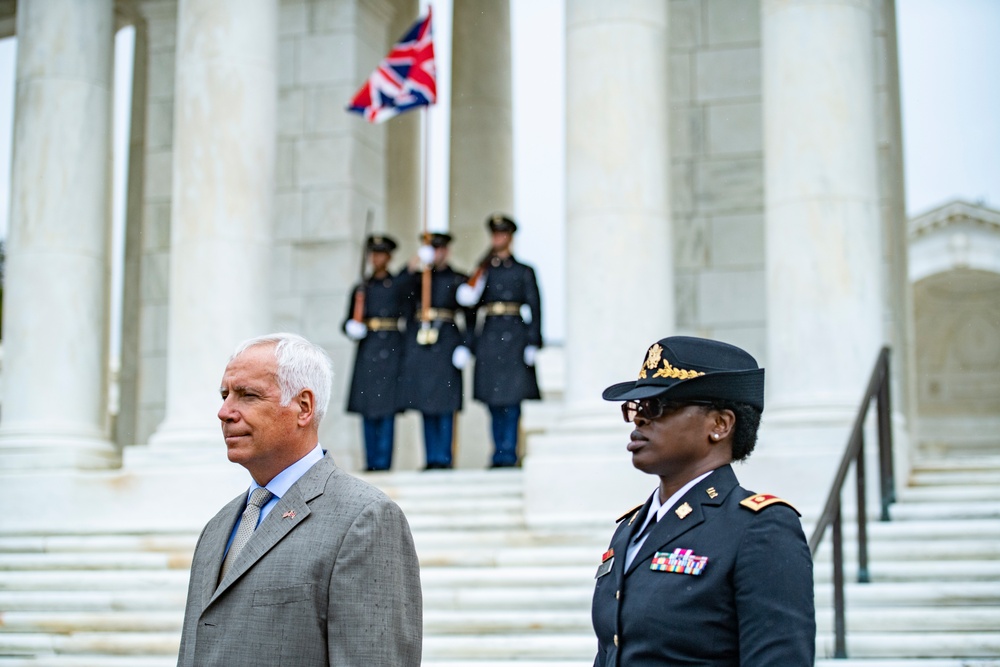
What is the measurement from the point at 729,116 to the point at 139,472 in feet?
22.7

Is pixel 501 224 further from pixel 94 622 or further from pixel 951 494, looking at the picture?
pixel 94 622

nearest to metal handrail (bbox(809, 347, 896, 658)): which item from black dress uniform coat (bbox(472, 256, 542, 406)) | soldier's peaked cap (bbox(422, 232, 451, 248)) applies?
black dress uniform coat (bbox(472, 256, 542, 406))

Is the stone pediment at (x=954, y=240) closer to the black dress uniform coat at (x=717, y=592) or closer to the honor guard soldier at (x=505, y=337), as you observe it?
the honor guard soldier at (x=505, y=337)

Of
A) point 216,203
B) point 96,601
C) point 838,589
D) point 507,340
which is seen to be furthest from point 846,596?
point 216,203

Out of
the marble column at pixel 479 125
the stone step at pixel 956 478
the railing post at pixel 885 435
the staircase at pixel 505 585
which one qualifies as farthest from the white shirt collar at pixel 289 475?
the marble column at pixel 479 125

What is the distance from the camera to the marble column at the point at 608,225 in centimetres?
1181

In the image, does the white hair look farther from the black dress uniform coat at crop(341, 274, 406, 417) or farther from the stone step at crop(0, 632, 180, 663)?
the black dress uniform coat at crop(341, 274, 406, 417)

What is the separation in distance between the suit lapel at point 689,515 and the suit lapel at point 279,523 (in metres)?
0.93

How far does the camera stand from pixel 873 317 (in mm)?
11625

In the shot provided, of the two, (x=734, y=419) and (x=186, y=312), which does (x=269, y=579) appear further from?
(x=186, y=312)

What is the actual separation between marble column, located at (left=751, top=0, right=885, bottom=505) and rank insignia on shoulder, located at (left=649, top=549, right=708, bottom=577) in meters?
7.49

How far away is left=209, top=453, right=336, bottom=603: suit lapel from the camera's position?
12.9 feet

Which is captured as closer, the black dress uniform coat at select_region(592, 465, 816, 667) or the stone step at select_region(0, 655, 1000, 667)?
the black dress uniform coat at select_region(592, 465, 816, 667)

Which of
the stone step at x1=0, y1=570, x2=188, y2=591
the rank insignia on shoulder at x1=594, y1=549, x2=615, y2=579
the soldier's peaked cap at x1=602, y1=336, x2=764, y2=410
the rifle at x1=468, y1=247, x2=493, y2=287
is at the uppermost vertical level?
the rifle at x1=468, y1=247, x2=493, y2=287
